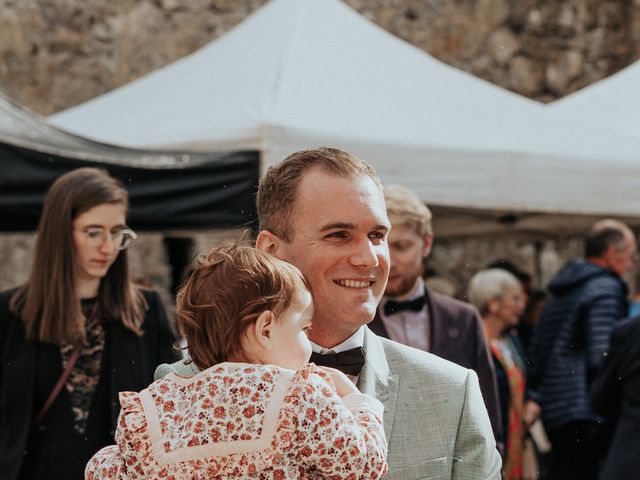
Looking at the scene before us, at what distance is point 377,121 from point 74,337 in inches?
83.2

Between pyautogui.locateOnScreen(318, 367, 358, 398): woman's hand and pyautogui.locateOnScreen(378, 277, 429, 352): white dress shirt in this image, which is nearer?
pyautogui.locateOnScreen(318, 367, 358, 398): woman's hand

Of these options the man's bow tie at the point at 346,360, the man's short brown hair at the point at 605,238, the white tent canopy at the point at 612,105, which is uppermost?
the white tent canopy at the point at 612,105

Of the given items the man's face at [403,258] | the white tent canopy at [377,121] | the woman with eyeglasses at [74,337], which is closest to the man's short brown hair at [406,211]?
the man's face at [403,258]

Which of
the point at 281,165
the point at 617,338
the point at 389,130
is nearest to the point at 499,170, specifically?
the point at 389,130

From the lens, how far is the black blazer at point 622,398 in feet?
15.6

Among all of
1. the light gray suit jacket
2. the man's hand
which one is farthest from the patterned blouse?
the man's hand

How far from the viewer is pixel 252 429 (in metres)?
2.16

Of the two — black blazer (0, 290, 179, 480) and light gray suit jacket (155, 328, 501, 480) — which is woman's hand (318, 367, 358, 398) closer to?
light gray suit jacket (155, 328, 501, 480)

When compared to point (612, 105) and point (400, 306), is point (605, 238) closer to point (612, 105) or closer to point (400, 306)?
point (612, 105)

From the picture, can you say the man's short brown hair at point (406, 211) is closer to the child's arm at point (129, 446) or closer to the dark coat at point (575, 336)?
the dark coat at point (575, 336)

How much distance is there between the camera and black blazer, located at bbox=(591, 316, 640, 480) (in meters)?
4.75

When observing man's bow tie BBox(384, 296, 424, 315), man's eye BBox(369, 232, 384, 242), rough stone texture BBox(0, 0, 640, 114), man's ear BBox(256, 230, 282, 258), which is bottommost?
man's bow tie BBox(384, 296, 424, 315)

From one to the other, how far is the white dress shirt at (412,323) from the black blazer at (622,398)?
105cm

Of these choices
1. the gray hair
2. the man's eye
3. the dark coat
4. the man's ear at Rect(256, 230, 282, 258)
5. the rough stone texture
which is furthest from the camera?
the rough stone texture
